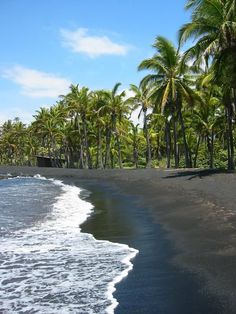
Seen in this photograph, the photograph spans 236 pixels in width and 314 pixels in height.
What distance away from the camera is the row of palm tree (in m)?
22.7

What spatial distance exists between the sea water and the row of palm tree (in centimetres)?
1382

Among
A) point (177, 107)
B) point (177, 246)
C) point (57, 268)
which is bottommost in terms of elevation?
point (57, 268)

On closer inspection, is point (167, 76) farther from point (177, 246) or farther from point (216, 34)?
point (177, 246)

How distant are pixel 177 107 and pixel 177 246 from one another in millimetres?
27079

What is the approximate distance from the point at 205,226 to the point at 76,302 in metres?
5.78

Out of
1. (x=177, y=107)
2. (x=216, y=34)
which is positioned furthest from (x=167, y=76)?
(x=216, y=34)

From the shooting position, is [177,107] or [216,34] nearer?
[216,34]

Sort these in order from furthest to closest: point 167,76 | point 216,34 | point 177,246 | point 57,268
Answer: point 167,76 → point 216,34 → point 177,246 → point 57,268

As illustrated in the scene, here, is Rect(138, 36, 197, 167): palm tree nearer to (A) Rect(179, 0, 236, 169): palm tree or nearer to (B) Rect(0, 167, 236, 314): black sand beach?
(A) Rect(179, 0, 236, 169): palm tree

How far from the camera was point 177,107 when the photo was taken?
116 ft

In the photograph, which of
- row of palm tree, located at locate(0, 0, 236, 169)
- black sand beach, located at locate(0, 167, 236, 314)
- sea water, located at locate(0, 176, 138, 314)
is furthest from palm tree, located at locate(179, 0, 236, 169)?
sea water, located at locate(0, 176, 138, 314)

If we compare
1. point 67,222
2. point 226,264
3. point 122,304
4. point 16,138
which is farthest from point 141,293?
point 16,138

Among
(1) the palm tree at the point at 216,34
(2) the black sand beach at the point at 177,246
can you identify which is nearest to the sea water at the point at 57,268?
(2) the black sand beach at the point at 177,246

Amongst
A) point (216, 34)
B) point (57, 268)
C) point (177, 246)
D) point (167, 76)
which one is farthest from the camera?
point (167, 76)
